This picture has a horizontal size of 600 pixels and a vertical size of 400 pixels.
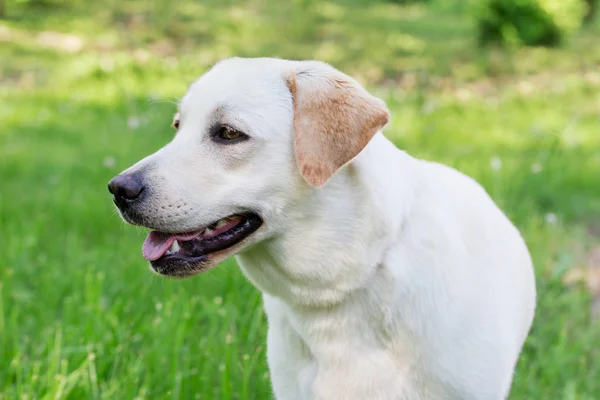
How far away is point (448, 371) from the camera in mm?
2354

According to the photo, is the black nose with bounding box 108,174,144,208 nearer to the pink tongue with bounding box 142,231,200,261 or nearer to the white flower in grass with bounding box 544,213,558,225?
the pink tongue with bounding box 142,231,200,261

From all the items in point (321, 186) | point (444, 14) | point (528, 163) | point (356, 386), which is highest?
Result: point (321, 186)

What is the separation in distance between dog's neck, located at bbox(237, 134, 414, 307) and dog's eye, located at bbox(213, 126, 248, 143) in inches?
10.5

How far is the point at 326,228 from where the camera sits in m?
2.35

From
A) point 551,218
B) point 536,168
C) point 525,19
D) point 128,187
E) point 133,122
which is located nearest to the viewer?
point 128,187

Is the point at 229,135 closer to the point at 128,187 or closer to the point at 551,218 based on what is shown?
the point at 128,187

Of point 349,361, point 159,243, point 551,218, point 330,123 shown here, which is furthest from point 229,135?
point 551,218

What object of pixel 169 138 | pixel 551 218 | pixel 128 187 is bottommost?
pixel 169 138

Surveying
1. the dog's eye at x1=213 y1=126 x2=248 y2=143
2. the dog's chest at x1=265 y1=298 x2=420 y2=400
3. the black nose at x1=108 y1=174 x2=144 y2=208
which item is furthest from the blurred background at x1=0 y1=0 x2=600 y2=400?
the dog's eye at x1=213 y1=126 x2=248 y2=143

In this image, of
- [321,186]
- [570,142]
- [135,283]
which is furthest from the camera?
[570,142]

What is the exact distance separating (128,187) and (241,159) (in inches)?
13.6

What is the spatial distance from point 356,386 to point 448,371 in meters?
0.29

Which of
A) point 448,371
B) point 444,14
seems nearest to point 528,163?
point 448,371

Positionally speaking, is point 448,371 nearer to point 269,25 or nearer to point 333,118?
point 333,118
